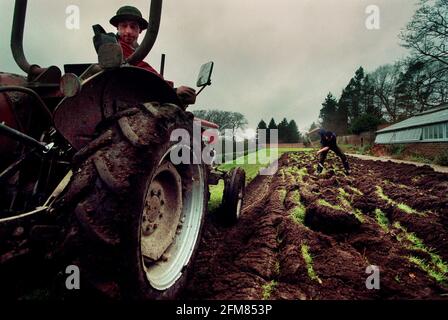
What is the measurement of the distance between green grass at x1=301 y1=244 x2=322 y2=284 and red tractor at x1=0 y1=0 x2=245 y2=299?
104 centimetres

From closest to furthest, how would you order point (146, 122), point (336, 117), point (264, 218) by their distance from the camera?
1. point (146, 122)
2. point (264, 218)
3. point (336, 117)

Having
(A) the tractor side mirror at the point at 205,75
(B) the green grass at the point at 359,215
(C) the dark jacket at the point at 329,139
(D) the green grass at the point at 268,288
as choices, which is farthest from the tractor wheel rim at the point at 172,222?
(C) the dark jacket at the point at 329,139

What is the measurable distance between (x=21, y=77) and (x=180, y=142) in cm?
117

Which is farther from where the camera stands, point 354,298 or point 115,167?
point 354,298

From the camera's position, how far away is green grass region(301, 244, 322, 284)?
2464 millimetres

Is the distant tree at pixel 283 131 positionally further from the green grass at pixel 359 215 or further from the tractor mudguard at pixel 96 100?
the tractor mudguard at pixel 96 100

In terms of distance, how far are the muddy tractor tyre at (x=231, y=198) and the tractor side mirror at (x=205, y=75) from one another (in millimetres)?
1405

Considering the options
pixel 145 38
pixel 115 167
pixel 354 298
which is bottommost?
pixel 354 298

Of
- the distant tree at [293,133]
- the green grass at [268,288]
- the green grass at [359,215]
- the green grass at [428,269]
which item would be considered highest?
the distant tree at [293,133]

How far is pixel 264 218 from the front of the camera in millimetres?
4395

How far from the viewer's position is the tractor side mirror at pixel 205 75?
2879 millimetres

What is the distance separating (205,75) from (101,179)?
1844 millimetres

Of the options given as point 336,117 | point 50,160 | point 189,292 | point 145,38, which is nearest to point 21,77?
point 50,160
